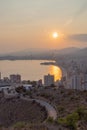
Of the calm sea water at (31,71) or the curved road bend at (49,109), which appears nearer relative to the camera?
the curved road bend at (49,109)

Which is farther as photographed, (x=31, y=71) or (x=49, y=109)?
(x=31, y=71)

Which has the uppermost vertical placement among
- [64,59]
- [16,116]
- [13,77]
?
[64,59]

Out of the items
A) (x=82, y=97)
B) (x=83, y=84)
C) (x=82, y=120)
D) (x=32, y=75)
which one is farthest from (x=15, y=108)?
(x=32, y=75)

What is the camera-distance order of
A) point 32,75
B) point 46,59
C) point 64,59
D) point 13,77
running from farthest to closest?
1. point 46,59
2. point 64,59
3. point 32,75
4. point 13,77

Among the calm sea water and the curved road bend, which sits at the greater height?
the calm sea water

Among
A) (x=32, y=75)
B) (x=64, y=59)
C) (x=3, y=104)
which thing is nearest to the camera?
(x=3, y=104)

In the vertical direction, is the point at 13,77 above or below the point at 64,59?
below

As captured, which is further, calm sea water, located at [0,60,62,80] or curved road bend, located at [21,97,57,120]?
calm sea water, located at [0,60,62,80]

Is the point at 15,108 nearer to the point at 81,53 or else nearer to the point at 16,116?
the point at 16,116

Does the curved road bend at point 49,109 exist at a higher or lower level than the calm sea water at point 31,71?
lower

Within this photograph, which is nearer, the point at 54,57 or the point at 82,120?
the point at 82,120

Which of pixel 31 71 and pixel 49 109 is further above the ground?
pixel 31 71
